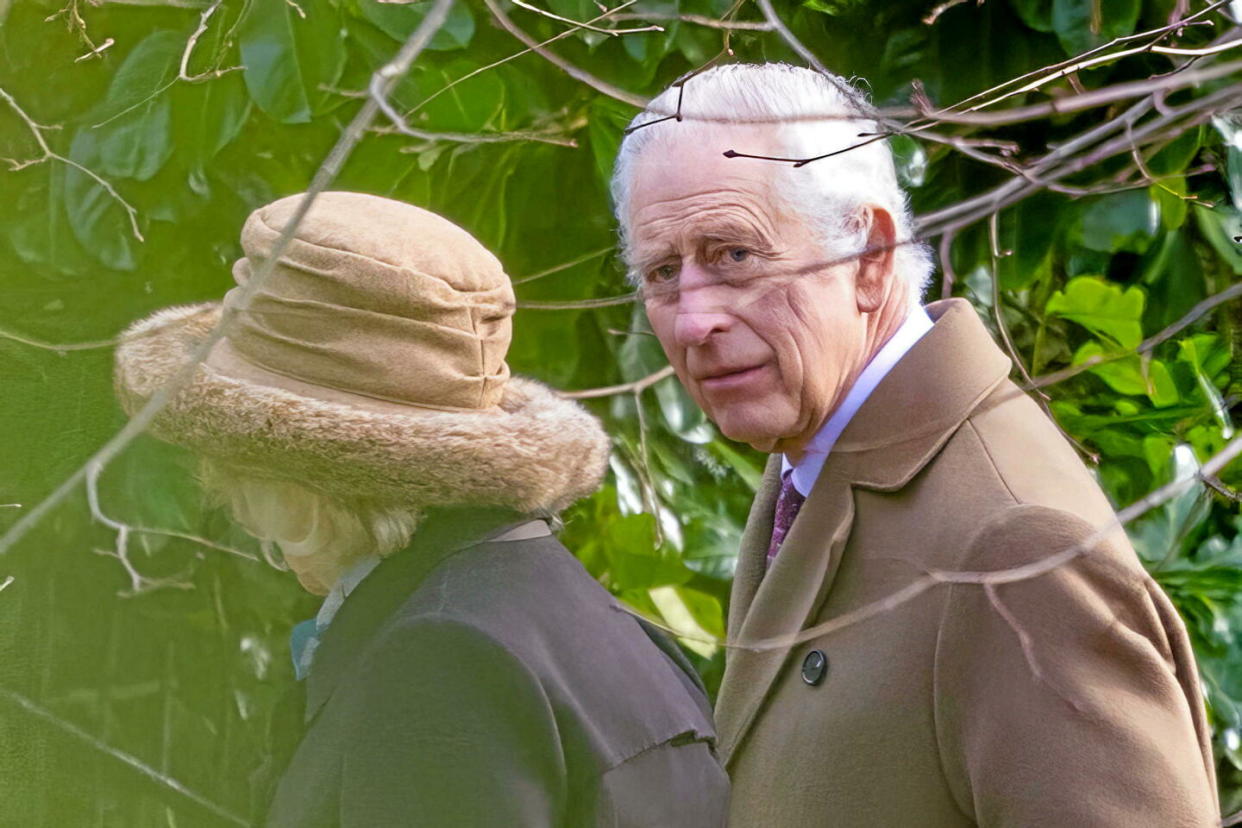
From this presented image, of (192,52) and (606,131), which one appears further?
(606,131)

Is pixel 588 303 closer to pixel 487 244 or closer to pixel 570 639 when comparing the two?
pixel 570 639

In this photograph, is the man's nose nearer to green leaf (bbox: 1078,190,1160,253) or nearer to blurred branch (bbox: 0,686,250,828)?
blurred branch (bbox: 0,686,250,828)

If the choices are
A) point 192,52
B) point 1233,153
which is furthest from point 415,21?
point 1233,153

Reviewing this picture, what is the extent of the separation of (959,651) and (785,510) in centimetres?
41

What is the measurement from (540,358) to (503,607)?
44.4 inches

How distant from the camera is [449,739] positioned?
1187mm

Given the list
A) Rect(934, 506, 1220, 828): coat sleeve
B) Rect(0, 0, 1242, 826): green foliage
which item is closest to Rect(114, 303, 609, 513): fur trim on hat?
Rect(934, 506, 1220, 828): coat sleeve

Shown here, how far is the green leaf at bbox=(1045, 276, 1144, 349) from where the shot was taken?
90.3 inches

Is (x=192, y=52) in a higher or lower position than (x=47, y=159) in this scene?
higher

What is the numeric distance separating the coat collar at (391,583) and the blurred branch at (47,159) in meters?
0.90

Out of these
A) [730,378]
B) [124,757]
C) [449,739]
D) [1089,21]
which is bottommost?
[124,757]

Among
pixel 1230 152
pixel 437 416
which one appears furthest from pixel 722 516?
pixel 437 416

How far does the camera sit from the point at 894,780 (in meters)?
1.19

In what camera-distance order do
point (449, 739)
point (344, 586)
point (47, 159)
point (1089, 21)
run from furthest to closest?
point (1089, 21) → point (47, 159) → point (344, 586) → point (449, 739)
